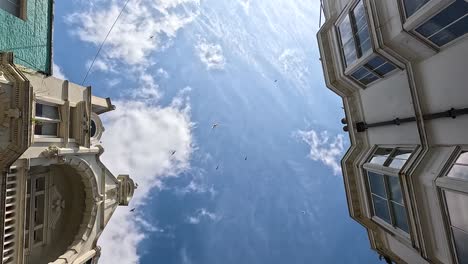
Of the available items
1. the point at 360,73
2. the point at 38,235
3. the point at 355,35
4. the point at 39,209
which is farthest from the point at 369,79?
the point at 38,235

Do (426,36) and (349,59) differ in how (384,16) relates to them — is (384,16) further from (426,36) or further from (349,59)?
(349,59)

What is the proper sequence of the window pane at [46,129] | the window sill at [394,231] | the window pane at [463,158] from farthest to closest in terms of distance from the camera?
the window pane at [46,129] → the window sill at [394,231] → the window pane at [463,158]

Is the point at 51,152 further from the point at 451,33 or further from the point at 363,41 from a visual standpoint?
the point at 451,33

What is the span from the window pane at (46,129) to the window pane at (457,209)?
18.4 metres

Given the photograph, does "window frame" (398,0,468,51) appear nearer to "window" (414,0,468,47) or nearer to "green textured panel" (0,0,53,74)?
"window" (414,0,468,47)

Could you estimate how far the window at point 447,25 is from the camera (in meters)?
10.9

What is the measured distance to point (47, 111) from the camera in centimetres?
1650

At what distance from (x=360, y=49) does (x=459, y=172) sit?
8552mm

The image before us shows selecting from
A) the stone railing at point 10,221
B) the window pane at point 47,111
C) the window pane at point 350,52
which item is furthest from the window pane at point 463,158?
the window pane at point 47,111

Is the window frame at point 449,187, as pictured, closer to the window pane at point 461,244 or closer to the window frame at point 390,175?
the window pane at point 461,244

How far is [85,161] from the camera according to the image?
62.6 ft

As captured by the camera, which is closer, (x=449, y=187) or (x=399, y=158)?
(x=449, y=187)

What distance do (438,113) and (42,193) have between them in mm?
20868

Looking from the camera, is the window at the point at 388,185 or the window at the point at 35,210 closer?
the window at the point at 388,185
